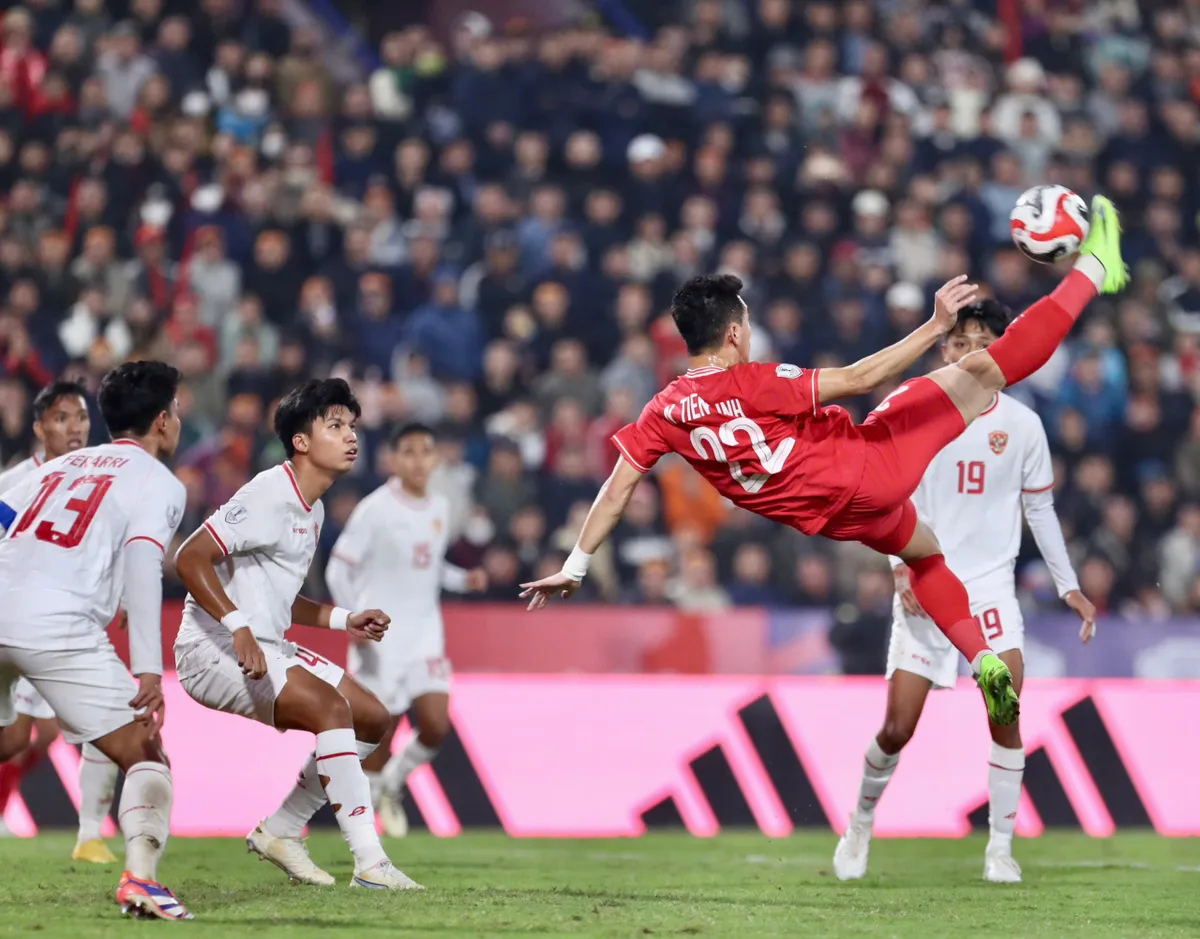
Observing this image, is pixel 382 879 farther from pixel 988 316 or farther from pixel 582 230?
pixel 582 230

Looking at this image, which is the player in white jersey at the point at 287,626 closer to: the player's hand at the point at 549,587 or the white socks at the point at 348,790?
the white socks at the point at 348,790

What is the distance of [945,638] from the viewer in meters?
8.57

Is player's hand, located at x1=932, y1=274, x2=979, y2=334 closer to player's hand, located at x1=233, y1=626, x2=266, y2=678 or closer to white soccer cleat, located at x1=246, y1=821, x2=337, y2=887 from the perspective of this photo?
player's hand, located at x1=233, y1=626, x2=266, y2=678

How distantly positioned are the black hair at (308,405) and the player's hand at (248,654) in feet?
3.04

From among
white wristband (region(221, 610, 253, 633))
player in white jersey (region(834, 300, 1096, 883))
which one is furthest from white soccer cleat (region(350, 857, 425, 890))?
player in white jersey (region(834, 300, 1096, 883))

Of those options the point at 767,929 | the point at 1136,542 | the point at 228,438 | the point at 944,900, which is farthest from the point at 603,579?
the point at 767,929

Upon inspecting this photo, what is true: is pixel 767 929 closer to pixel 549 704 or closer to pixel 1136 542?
pixel 549 704

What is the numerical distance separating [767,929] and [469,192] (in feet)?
37.0

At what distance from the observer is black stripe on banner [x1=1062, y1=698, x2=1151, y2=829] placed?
11.8 m

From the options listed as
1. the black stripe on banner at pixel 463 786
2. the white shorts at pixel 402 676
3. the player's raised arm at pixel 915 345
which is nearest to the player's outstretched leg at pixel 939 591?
the player's raised arm at pixel 915 345

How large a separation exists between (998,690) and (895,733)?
139 cm

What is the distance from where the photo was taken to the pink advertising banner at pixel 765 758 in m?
11.7

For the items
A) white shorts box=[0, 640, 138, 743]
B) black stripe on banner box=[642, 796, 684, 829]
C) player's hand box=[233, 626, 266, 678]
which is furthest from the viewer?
black stripe on banner box=[642, 796, 684, 829]

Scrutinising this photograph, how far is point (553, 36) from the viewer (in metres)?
18.1
